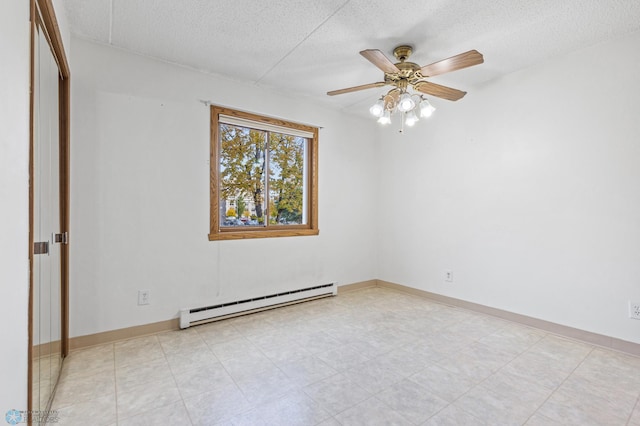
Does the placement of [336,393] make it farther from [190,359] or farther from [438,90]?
[438,90]

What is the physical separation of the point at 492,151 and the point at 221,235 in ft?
9.71

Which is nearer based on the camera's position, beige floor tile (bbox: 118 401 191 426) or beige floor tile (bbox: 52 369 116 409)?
beige floor tile (bbox: 118 401 191 426)

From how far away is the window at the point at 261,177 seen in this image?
125 inches

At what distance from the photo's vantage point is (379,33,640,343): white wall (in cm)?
243

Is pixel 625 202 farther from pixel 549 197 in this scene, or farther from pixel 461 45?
pixel 461 45

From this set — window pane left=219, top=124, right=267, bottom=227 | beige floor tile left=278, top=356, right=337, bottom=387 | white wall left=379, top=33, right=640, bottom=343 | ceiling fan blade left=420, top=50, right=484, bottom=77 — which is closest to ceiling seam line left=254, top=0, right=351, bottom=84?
window pane left=219, top=124, right=267, bottom=227

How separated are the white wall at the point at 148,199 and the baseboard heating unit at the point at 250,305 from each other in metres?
0.08

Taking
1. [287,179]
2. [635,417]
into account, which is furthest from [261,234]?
[635,417]

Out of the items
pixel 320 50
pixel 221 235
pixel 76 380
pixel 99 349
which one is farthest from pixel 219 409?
pixel 320 50

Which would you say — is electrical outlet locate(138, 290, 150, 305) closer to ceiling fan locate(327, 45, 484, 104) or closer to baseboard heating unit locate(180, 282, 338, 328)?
baseboard heating unit locate(180, 282, 338, 328)

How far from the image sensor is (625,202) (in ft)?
7.89

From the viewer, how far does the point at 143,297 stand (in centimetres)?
267

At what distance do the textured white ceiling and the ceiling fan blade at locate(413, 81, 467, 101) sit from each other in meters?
0.31

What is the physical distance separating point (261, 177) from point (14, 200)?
2.55m
